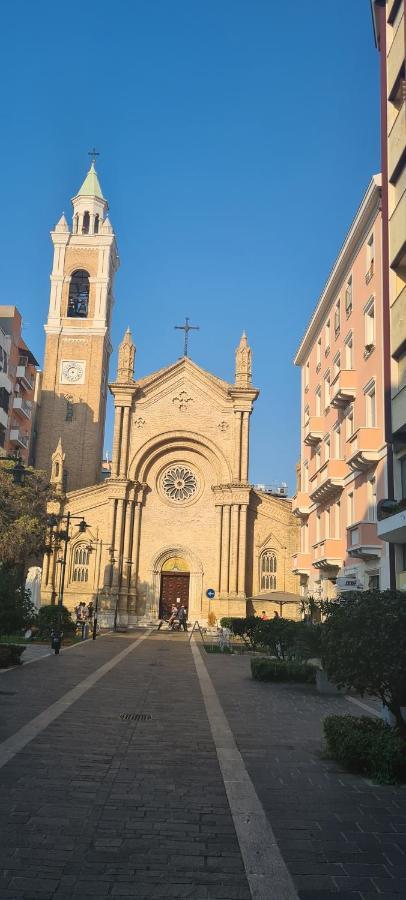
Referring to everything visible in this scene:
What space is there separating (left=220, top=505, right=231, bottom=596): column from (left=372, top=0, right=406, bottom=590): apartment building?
1101 inches

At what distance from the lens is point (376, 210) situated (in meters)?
23.7

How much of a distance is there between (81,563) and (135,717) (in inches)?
1412

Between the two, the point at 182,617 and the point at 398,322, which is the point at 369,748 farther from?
the point at 182,617

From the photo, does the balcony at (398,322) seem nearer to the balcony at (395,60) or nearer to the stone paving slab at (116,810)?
the balcony at (395,60)

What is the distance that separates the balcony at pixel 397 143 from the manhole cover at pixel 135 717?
13.5 meters

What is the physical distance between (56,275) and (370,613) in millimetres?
57095

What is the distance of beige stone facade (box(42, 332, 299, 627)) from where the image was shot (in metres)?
46.7

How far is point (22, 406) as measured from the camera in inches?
2029

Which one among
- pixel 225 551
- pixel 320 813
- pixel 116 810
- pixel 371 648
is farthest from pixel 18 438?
pixel 320 813

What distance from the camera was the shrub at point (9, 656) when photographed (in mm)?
19234

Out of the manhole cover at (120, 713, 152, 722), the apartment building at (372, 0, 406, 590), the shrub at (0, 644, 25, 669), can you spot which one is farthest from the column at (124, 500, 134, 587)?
the manhole cover at (120, 713, 152, 722)

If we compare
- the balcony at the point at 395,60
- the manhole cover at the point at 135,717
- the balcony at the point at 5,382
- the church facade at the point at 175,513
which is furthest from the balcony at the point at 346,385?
the balcony at the point at 5,382

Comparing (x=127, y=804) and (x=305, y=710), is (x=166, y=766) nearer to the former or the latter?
(x=127, y=804)

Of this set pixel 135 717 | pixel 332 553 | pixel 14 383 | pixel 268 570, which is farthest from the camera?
pixel 14 383
